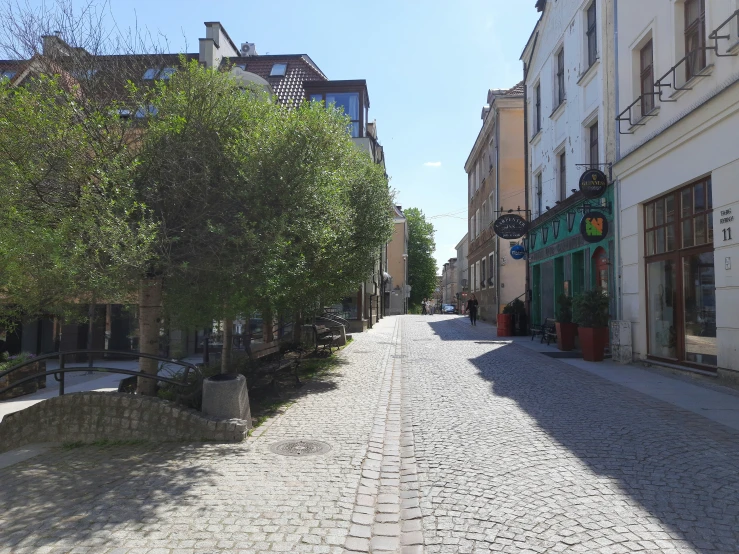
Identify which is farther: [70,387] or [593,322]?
[593,322]

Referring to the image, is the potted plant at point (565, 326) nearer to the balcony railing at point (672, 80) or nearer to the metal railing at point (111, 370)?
the balcony railing at point (672, 80)

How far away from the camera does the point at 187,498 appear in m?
4.52

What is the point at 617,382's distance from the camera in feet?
33.2

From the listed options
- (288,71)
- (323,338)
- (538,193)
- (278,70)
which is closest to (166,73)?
(323,338)

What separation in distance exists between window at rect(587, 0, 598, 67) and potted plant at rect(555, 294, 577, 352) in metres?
6.78

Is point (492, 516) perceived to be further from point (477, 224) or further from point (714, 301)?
point (477, 224)

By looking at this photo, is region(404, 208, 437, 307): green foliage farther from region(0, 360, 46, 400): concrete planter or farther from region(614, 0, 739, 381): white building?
region(0, 360, 46, 400): concrete planter

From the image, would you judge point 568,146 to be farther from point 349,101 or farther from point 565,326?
point 349,101

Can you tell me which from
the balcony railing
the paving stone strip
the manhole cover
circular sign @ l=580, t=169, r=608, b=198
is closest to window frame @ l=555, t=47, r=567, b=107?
circular sign @ l=580, t=169, r=608, b=198

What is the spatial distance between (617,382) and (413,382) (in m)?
3.68

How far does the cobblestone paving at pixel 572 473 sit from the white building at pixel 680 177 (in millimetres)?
2711

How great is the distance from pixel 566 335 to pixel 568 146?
610 centimetres

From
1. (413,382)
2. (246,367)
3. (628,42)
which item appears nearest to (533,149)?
(628,42)

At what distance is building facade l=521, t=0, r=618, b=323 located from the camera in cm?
1444
